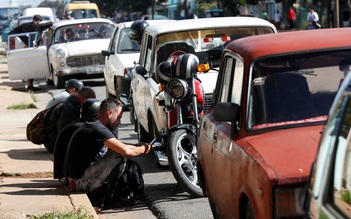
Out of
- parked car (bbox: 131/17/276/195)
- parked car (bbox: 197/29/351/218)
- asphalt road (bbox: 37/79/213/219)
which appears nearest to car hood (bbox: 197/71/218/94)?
parked car (bbox: 131/17/276/195)

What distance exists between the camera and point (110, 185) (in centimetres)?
943

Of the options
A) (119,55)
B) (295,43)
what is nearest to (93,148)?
(295,43)

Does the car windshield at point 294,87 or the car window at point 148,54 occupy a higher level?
the car windshield at point 294,87

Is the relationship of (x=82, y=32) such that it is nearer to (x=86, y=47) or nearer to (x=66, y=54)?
(x=86, y=47)

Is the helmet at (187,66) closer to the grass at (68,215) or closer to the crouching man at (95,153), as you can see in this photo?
the crouching man at (95,153)

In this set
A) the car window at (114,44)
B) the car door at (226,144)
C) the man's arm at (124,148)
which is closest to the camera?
the car door at (226,144)

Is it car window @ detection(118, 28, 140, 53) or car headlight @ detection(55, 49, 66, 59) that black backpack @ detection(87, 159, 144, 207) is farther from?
car headlight @ detection(55, 49, 66, 59)

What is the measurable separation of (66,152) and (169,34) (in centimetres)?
270

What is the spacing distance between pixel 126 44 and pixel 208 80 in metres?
7.73

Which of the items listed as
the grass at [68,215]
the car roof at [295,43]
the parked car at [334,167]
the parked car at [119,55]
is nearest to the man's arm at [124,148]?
the grass at [68,215]

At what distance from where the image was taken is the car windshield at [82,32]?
24.9m

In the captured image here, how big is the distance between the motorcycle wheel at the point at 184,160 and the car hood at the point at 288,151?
3126 millimetres

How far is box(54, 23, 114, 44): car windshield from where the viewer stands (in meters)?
24.9

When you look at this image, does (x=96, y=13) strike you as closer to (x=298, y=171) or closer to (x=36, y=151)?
(x=36, y=151)
